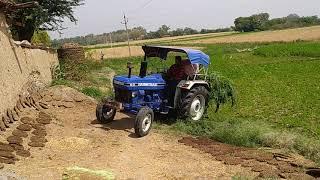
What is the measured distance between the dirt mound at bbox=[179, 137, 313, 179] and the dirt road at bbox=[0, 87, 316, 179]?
0.14 feet

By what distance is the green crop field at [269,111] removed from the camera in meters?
10.5

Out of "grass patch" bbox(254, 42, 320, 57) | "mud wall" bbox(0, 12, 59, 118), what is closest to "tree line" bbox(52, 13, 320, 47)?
"grass patch" bbox(254, 42, 320, 57)

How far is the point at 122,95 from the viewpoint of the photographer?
11.0 m

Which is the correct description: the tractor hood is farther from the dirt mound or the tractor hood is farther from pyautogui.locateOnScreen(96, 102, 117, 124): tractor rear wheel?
the dirt mound

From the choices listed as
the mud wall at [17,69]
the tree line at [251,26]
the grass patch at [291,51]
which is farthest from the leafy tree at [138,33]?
the mud wall at [17,69]

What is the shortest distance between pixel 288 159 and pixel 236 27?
9172 centimetres

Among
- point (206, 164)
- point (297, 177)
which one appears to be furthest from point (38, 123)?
point (297, 177)

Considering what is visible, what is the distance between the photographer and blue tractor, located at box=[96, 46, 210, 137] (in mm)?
10836

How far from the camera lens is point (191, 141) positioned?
10.4 m

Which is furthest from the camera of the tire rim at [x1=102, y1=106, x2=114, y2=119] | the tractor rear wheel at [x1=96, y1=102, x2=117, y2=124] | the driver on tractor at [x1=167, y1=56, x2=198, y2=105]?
the driver on tractor at [x1=167, y1=56, x2=198, y2=105]

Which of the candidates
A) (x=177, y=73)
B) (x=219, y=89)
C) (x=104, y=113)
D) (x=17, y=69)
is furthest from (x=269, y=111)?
(x=17, y=69)

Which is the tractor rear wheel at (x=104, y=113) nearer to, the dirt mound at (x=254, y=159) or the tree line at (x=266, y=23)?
the dirt mound at (x=254, y=159)

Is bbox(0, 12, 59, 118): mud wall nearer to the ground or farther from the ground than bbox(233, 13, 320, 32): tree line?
farther from the ground

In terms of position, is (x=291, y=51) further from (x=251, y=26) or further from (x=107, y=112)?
(x=251, y=26)
